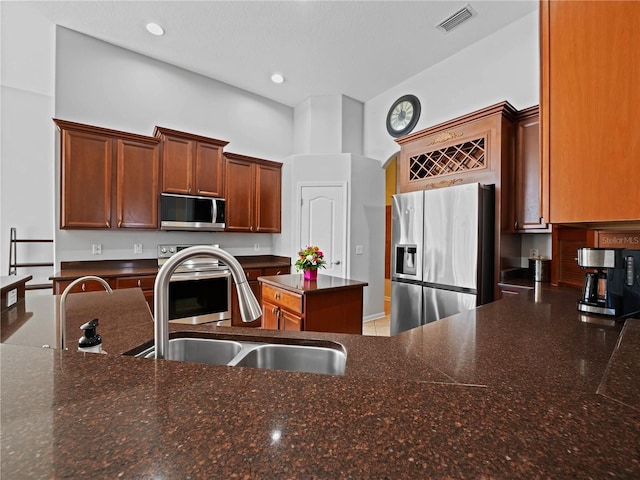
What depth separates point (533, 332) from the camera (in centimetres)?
112

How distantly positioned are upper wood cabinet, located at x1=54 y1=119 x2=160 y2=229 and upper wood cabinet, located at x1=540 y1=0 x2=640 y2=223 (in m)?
3.49

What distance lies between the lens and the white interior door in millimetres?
4199

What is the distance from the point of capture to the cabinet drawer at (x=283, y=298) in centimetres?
226

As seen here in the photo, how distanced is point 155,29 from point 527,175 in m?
3.98

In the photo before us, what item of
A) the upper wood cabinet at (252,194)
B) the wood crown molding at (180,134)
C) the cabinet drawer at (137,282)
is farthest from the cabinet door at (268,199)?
the cabinet drawer at (137,282)

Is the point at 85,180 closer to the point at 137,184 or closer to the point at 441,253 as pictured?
the point at 137,184

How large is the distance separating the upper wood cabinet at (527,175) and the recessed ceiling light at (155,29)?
12.1ft

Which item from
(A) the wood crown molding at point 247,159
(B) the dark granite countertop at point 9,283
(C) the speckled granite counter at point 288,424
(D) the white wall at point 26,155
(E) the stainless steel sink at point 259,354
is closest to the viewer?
(C) the speckled granite counter at point 288,424

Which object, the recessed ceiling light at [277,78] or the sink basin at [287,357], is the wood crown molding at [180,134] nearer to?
the recessed ceiling light at [277,78]

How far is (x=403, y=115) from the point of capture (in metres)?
4.05

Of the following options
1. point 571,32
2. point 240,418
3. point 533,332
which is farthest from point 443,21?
point 240,418

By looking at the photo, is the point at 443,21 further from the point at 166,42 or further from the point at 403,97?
the point at 166,42

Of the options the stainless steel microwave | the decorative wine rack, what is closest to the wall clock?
the decorative wine rack

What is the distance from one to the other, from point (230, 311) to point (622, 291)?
333 centimetres
